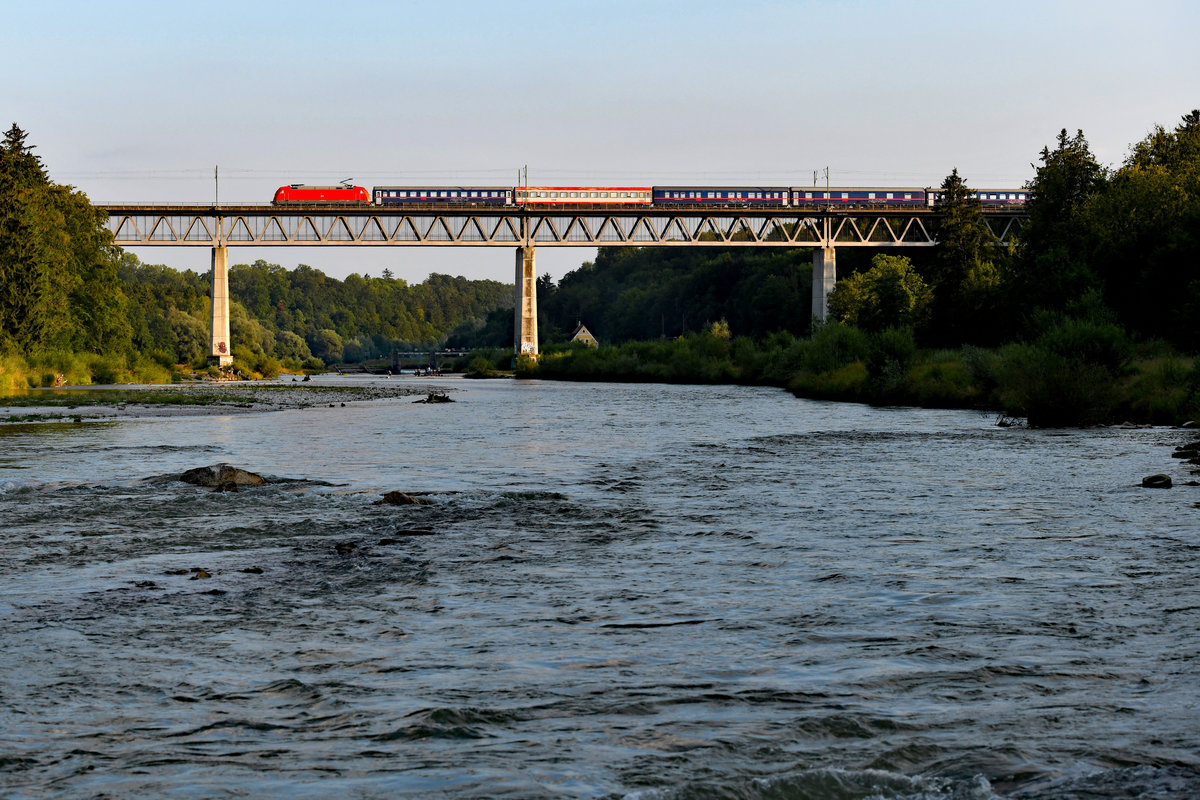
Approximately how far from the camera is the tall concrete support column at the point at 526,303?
118 meters

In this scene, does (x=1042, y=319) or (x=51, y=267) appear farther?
(x=51, y=267)

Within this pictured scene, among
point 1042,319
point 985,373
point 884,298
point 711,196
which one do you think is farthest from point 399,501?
point 711,196

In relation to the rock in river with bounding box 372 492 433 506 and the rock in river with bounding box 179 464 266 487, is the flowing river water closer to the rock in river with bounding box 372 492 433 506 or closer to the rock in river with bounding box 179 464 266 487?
the rock in river with bounding box 372 492 433 506

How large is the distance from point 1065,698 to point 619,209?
10586 cm

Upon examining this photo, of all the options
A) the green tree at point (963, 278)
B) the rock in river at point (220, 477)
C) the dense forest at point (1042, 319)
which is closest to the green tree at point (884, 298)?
the dense forest at point (1042, 319)

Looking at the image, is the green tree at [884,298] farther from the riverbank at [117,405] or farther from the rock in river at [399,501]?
the rock in river at [399,501]

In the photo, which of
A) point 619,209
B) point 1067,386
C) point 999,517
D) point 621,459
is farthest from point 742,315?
point 999,517

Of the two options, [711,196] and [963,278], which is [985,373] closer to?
[963,278]

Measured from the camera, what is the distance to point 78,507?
18.0m

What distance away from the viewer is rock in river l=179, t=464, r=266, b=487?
2092cm

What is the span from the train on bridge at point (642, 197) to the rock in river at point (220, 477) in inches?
3591

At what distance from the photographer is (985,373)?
51812mm

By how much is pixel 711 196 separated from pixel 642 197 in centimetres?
669

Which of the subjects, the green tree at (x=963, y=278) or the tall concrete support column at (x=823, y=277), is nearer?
the green tree at (x=963, y=278)
